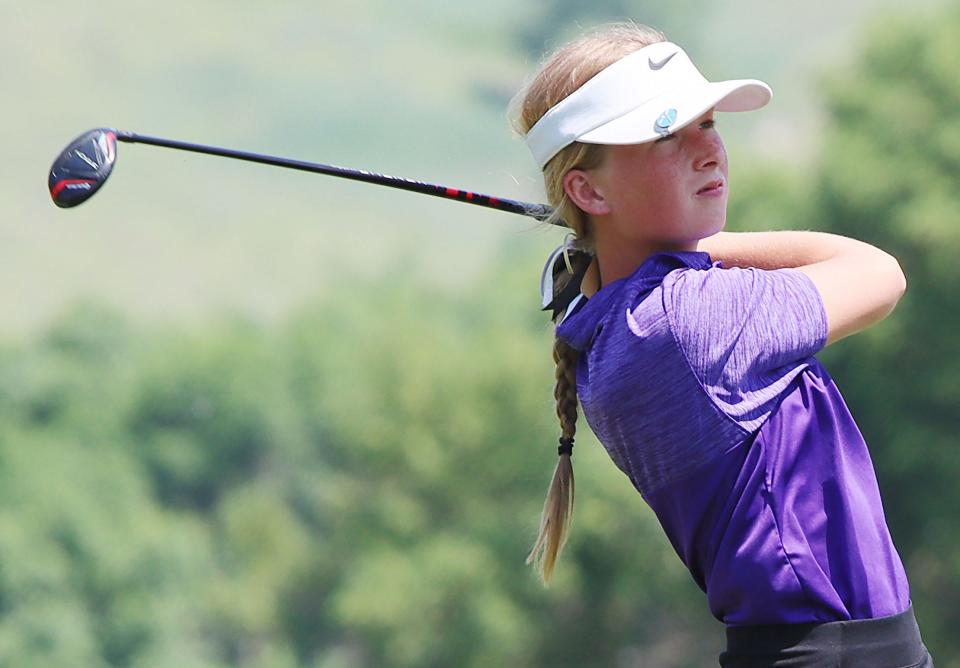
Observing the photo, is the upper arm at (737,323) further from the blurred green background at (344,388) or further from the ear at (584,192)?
the blurred green background at (344,388)

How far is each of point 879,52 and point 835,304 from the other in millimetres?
19058

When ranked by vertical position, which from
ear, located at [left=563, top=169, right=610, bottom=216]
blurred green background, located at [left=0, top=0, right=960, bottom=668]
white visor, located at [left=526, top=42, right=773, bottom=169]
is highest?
blurred green background, located at [left=0, top=0, right=960, bottom=668]

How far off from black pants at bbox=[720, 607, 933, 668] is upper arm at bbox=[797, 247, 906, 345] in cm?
33

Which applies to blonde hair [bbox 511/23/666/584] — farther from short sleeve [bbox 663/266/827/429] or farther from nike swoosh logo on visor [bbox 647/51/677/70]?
short sleeve [bbox 663/266/827/429]

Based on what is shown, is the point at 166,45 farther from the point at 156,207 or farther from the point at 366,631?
the point at 366,631

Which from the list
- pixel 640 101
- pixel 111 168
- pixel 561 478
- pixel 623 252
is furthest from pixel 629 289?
pixel 111 168

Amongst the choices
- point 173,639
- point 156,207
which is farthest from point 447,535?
point 156,207

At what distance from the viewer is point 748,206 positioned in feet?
64.0

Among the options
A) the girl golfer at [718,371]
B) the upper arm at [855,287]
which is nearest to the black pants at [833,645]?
the girl golfer at [718,371]

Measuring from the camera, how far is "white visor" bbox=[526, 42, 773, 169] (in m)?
1.97

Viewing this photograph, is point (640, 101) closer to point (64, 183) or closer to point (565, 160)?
point (565, 160)

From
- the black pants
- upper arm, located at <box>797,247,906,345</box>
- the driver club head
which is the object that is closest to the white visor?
upper arm, located at <box>797,247,906,345</box>

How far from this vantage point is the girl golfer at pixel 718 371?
187 centimetres

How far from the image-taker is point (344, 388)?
28125 millimetres
